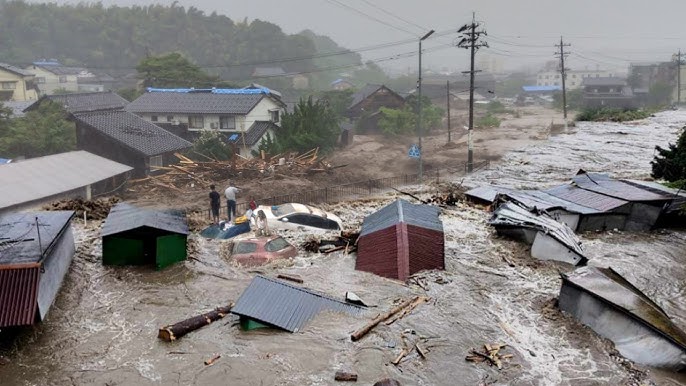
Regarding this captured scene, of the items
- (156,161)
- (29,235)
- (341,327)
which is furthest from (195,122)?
(341,327)

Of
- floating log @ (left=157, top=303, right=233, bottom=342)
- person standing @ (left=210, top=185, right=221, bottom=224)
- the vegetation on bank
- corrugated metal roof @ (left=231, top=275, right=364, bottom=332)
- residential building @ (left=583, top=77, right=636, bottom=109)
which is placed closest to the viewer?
floating log @ (left=157, top=303, right=233, bottom=342)

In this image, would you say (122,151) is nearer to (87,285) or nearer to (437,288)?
(87,285)

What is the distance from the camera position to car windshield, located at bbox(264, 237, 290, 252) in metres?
15.0

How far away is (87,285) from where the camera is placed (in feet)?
43.3

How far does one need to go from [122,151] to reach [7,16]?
68540 millimetres

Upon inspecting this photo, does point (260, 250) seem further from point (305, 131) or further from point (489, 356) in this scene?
point (305, 131)

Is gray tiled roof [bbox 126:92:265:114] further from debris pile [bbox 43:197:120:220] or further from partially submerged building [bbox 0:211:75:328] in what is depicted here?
partially submerged building [bbox 0:211:75:328]

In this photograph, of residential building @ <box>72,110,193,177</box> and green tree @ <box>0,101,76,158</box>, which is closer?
residential building @ <box>72,110,193,177</box>

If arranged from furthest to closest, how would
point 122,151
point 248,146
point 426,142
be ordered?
point 426,142 < point 248,146 < point 122,151

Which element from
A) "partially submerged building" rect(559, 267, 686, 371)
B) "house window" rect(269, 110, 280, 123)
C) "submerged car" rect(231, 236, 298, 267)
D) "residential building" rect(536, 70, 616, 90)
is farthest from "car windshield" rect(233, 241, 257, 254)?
"residential building" rect(536, 70, 616, 90)

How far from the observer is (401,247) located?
14328mm

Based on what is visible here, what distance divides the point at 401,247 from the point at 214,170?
16722 millimetres

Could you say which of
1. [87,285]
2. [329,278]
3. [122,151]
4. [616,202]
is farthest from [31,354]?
[122,151]

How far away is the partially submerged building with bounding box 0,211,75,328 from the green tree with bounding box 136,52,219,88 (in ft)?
131
